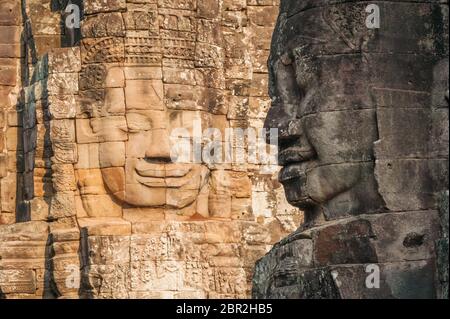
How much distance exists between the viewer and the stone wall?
2873cm

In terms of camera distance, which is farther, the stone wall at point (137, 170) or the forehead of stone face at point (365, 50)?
the stone wall at point (137, 170)

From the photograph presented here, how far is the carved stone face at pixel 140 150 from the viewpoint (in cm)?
2903

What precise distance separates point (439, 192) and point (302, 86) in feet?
6.55

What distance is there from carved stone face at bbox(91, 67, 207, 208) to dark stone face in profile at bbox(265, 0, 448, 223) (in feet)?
31.1

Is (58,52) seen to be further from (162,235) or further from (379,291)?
(379,291)

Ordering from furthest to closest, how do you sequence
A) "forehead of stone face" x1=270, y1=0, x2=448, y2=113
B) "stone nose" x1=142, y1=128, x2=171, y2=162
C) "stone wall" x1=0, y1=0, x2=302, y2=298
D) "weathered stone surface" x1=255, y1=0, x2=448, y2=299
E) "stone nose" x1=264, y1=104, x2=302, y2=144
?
"stone nose" x1=142, y1=128, x2=171, y2=162 < "stone wall" x1=0, y1=0, x2=302, y2=298 < "stone nose" x1=264, y1=104, x2=302, y2=144 < "forehead of stone face" x1=270, y1=0, x2=448, y2=113 < "weathered stone surface" x1=255, y1=0, x2=448, y2=299

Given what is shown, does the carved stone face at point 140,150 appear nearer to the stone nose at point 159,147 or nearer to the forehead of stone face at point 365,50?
the stone nose at point 159,147

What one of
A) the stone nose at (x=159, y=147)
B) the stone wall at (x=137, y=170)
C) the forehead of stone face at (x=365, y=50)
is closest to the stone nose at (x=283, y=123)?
the forehead of stone face at (x=365, y=50)

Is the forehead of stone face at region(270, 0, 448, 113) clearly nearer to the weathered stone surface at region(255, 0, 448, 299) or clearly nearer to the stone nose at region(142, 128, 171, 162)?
the weathered stone surface at region(255, 0, 448, 299)

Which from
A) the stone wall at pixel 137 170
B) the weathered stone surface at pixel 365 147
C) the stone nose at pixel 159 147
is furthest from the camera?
the stone nose at pixel 159 147

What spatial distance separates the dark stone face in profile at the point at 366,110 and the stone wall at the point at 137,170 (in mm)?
9269

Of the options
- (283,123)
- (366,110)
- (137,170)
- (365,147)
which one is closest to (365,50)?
(366,110)

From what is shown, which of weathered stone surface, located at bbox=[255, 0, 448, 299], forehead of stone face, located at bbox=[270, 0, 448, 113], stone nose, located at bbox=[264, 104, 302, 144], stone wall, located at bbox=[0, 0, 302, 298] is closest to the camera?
weathered stone surface, located at bbox=[255, 0, 448, 299]

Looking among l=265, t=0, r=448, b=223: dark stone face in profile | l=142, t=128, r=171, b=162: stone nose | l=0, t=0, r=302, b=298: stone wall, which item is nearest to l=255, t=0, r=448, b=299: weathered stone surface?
l=265, t=0, r=448, b=223: dark stone face in profile
